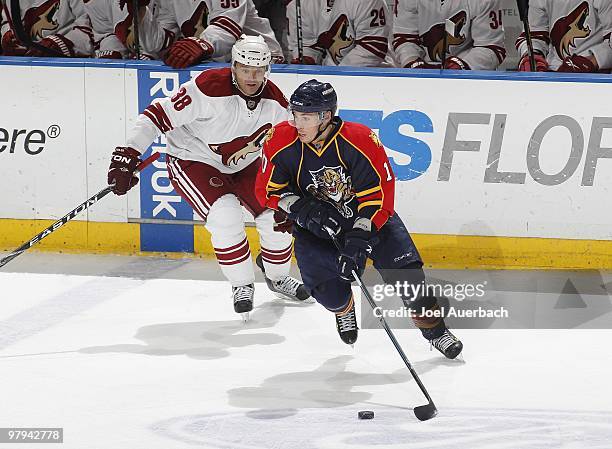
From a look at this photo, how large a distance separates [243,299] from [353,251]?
2.92ft

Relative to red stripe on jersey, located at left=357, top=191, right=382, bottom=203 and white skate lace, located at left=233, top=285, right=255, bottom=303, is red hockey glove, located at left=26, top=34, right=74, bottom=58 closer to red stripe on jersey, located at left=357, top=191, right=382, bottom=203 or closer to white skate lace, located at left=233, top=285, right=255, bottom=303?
white skate lace, located at left=233, top=285, right=255, bottom=303

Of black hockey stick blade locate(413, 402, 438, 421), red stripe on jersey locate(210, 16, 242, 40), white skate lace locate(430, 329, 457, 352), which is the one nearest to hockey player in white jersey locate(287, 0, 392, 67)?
red stripe on jersey locate(210, 16, 242, 40)

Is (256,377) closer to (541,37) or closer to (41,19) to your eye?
(541,37)

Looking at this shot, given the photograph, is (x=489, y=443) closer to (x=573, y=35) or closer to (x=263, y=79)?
(x=263, y=79)

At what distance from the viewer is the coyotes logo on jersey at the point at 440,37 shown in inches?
212

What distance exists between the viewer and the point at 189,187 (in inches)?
177

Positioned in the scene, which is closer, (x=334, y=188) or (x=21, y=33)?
(x=334, y=188)

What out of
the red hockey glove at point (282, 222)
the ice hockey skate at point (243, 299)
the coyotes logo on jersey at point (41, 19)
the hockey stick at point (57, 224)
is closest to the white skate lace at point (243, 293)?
the ice hockey skate at point (243, 299)

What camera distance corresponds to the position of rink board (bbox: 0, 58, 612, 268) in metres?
4.90

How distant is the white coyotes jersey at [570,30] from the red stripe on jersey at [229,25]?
1310mm

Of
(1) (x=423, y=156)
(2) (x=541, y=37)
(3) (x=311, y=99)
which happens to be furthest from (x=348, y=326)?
(2) (x=541, y=37)

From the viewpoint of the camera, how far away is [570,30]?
5.24m

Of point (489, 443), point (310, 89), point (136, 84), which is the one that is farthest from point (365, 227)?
point (136, 84)

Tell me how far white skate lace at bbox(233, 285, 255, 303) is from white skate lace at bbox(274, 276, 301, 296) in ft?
0.87
